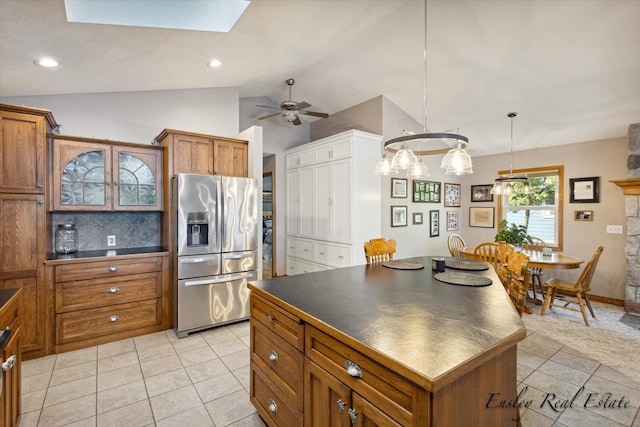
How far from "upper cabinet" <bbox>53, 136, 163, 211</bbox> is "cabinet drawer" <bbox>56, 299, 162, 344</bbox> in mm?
1069

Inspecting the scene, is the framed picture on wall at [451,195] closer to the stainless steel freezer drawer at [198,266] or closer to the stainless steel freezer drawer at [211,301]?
the stainless steel freezer drawer at [211,301]

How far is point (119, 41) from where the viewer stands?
2.49 meters

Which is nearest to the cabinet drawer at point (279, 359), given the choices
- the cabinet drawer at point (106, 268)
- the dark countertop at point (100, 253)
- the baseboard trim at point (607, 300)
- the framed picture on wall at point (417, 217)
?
the cabinet drawer at point (106, 268)

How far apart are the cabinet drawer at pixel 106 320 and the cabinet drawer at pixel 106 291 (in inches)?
2.4

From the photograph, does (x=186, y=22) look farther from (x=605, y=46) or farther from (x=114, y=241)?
(x=605, y=46)

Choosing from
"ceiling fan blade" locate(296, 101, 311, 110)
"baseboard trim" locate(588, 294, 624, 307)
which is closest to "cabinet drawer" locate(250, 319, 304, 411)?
"ceiling fan blade" locate(296, 101, 311, 110)

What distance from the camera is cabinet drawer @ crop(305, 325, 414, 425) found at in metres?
0.96

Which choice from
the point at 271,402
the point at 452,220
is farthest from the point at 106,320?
the point at 452,220

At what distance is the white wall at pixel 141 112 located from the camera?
3377 mm

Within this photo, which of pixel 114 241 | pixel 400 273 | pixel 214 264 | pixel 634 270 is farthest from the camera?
pixel 634 270

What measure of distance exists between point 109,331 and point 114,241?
3.48 feet

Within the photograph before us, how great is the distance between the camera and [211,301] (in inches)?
133

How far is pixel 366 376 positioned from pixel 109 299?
3.07 meters

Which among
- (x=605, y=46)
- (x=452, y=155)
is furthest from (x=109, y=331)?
(x=605, y=46)
